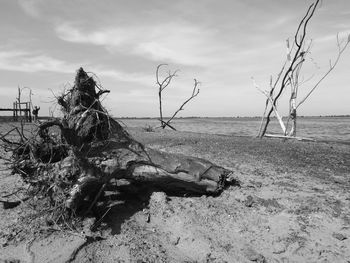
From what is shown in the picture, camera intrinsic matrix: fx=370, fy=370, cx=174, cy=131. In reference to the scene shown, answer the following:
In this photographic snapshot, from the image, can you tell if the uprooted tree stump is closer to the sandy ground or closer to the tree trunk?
the tree trunk

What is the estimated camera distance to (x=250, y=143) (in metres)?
8.71

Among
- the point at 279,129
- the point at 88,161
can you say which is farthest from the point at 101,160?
the point at 279,129

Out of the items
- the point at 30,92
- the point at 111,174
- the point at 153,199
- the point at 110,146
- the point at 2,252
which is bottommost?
the point at 2,252

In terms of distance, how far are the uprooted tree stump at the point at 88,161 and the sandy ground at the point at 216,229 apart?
0.28 metres

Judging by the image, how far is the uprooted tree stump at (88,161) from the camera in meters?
4.39

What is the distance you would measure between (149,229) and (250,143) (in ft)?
15.9

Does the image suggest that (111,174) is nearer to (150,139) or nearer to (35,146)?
(35,146)

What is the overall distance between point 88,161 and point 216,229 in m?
1.74

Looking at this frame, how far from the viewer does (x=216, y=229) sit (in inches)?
172

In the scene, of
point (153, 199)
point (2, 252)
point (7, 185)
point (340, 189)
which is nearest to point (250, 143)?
point (340, 189)

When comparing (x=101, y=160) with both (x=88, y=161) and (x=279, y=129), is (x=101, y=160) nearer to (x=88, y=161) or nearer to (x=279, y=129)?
(x=88, y=161)

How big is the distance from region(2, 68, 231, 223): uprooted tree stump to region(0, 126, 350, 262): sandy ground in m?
0.28

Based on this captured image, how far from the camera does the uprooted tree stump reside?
4.39 metres

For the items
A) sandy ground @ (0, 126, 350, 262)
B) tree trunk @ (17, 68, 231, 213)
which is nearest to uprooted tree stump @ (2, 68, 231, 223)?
tree trunk @ (17, 68, 231, 213)
